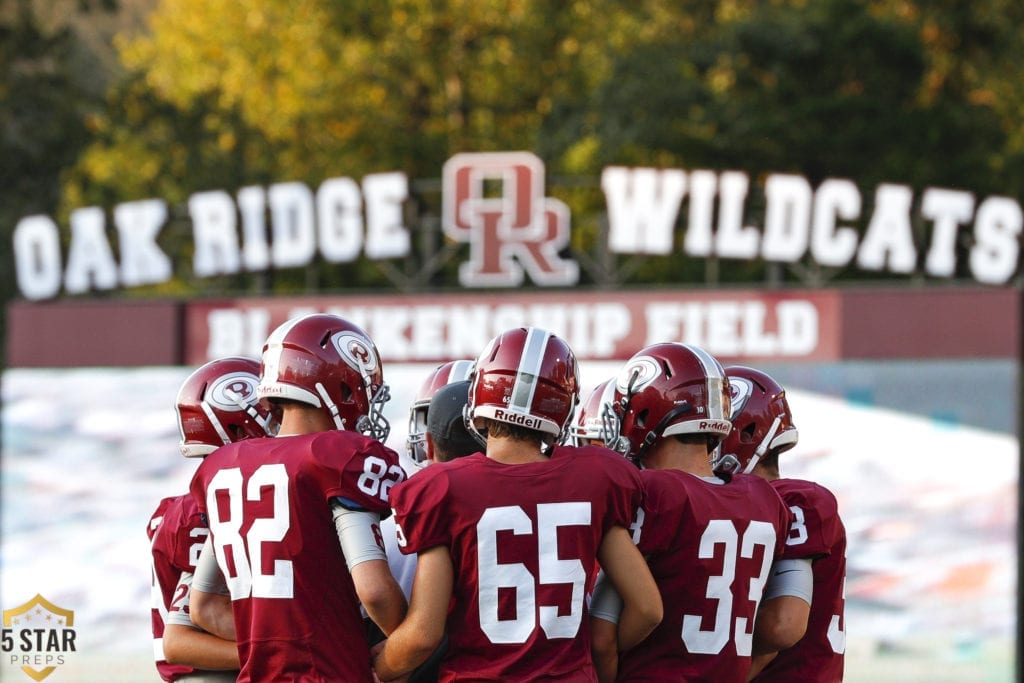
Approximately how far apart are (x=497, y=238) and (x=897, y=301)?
4.86m

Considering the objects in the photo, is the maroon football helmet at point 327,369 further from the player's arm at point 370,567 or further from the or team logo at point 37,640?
the or team logo at point 37,640

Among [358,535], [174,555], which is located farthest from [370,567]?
[174,555]

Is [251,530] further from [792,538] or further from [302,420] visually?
[792,538]

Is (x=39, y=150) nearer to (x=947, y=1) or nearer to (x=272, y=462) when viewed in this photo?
(x=947, y=1)

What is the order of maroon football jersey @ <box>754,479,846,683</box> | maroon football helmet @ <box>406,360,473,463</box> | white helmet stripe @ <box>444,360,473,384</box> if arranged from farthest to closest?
white helmet stripe @ <box>444,360,473,384</box>, maroon football helmet @ <box>406,360,473,463</box>, maroon football jersey @ <box>754,479,846,683</box>

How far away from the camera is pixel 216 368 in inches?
201

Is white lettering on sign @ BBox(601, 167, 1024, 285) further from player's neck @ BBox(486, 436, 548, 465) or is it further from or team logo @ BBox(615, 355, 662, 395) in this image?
player's neck @ BBox(486, 436, 548, 465)

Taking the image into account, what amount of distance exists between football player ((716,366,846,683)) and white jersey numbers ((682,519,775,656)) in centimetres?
24

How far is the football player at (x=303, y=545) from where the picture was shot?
423 cm

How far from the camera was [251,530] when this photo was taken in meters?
4.33

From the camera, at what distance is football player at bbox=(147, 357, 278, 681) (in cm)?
462

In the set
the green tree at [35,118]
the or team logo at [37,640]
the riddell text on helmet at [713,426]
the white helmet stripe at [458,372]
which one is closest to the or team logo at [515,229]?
the or team logo at [37,640]

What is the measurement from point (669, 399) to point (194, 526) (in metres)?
1.51

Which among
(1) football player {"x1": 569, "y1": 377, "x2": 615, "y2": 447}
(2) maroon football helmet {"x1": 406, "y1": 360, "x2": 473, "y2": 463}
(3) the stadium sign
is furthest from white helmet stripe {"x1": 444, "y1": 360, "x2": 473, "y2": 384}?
(3) the stadium sign
